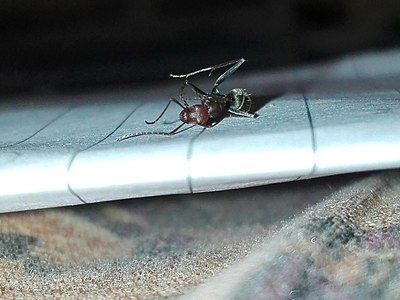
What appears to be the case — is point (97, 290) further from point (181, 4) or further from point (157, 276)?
point (181, 4)

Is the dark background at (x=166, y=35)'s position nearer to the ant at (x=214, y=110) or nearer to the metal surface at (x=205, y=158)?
the ant at (x=214, y=110)

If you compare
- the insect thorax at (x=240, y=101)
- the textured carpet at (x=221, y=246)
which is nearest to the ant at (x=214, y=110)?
the insect thorax at (x=240, y=101)

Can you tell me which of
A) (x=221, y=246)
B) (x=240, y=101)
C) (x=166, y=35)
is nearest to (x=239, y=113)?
(x=240, y=101)

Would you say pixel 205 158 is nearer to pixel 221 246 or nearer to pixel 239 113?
pixel 221 246

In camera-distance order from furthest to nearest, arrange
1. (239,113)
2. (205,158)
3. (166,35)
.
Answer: (166,35) < (239,113) < (205,158)

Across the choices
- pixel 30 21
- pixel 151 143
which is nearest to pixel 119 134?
pixel 151 143

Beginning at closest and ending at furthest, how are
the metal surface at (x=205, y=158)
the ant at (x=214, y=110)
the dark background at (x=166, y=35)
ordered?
the metal surface at (x=205, y=158) < the ant at (x=214, y=110) < the dark background at (x=166, y=35)

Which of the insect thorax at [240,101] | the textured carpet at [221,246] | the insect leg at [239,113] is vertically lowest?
the textured carpet at [221,246]
